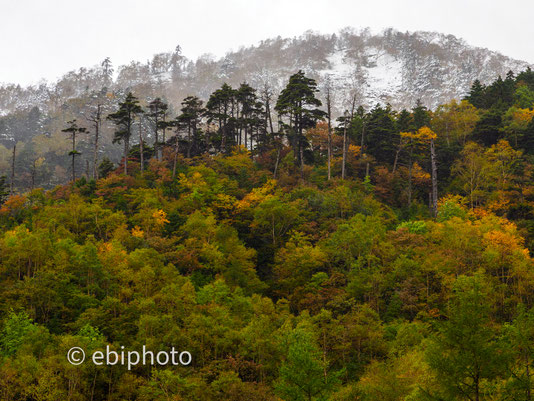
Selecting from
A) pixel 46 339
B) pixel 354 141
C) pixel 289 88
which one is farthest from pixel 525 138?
pixel 46 339

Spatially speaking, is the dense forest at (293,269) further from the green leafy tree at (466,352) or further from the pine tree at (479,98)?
the pine tree at (479,98)

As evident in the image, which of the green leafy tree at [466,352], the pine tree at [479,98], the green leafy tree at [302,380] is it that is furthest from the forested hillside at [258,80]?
the green leafy tree at [466,352]

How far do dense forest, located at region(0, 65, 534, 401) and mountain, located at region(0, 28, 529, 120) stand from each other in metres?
59.0

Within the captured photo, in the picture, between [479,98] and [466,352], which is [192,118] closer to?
[479,98]

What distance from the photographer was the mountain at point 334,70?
4208 inches

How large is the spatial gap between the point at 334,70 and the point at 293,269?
102 meters

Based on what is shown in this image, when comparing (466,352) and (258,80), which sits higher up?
(258,80)

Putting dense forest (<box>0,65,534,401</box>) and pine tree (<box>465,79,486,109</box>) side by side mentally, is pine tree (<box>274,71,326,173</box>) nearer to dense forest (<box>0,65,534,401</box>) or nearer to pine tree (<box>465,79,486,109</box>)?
dense forest (<box>0,65,534,401</box>)

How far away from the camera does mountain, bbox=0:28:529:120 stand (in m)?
107

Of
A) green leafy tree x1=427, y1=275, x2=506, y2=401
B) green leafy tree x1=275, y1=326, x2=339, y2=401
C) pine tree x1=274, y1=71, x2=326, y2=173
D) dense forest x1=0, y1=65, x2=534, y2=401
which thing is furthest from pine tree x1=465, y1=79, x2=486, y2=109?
green leafy tree x1=275, y1=326, x2=339, y2=401

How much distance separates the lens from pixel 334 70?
120250 mm

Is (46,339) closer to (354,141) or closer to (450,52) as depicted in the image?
(354,141)

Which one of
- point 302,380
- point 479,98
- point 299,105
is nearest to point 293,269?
point 302,380

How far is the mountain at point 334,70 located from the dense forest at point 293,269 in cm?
5896
